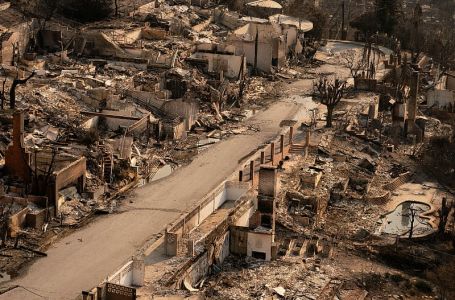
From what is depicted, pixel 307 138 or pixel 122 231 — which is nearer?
pixel 122 231

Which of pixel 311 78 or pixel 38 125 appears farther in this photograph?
pixel 311 78

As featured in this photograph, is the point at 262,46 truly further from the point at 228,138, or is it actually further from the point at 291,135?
the point at 228,138

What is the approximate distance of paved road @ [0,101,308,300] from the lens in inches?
827

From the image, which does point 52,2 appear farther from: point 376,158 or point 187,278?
point 187,278

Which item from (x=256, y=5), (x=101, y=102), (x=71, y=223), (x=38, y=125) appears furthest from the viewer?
(x=256, y=5)

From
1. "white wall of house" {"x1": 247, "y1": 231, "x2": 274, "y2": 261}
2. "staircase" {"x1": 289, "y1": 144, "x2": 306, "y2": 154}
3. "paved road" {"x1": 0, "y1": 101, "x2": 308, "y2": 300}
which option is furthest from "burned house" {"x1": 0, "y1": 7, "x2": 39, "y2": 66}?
"white wall of house" {"x1": 247, "y1": 231, "x2": 274, "y2": 261}

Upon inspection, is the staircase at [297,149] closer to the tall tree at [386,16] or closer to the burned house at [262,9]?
the burned house at [262,9]

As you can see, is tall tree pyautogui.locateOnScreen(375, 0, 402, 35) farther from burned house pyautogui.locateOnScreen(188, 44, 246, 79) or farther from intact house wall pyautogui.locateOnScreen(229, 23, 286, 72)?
burned house pyautogui.locateOnScreen(188, 44, 246, 79)

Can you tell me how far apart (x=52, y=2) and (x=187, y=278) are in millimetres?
25387

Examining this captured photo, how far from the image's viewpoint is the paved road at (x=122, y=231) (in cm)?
2100

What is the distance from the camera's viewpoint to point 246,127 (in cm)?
3506

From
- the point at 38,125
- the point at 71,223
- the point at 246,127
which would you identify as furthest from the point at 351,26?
the point at 71,223

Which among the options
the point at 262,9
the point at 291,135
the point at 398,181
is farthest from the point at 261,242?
the point at 262,9

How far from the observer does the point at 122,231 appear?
78.9 ft
